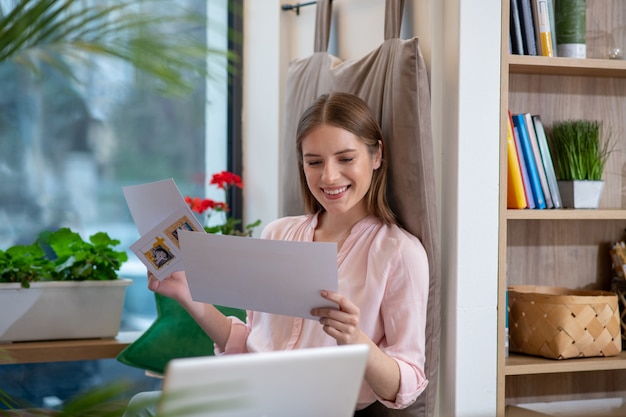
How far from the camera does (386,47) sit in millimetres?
2320

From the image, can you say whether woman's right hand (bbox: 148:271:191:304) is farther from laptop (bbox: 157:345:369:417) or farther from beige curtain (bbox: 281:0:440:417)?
laptop (bbox: 157:345:369:417)

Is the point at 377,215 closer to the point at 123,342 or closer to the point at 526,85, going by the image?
the point at 526,85

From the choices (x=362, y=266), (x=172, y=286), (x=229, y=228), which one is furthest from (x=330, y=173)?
(x=229, y=228)

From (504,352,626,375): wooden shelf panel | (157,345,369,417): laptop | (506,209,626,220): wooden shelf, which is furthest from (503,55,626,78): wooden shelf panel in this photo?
(157,345,369,417): laptop

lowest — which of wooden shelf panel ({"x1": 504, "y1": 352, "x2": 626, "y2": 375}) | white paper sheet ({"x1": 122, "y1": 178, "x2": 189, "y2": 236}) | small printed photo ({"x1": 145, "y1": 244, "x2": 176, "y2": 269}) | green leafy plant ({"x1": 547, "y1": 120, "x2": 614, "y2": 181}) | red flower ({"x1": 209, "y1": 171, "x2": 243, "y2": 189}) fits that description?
wooden shelf panel ({"x1": 504, "y1": 352, "x2": 626, "y2": 375})

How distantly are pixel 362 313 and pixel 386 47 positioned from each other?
0.77m

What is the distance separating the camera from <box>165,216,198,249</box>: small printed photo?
2031 mm

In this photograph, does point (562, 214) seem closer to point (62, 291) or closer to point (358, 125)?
point (358, 125)

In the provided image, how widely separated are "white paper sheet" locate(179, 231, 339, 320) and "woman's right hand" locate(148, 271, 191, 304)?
251 millimetres

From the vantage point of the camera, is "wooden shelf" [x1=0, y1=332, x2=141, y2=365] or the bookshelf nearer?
the bookshelf

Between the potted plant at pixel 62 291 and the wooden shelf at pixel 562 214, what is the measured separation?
1402 mm

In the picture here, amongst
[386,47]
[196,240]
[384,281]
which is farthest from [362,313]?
[386,47]

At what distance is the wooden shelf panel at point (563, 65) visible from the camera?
2.30 metres

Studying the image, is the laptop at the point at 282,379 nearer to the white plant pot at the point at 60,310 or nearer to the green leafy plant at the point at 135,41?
the green leafy plant at the point at 135,41
